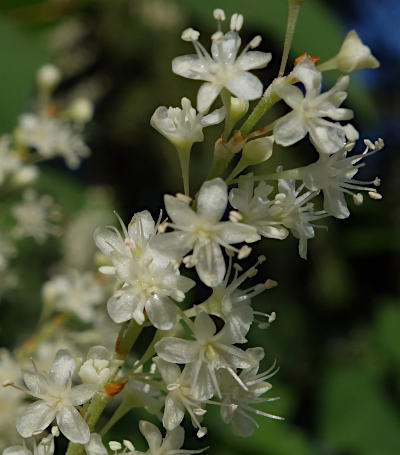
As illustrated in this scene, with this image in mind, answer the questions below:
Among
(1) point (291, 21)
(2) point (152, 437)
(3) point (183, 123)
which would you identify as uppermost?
(1) point (291, 21)

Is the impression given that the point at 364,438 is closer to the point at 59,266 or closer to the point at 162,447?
the point at 59,266

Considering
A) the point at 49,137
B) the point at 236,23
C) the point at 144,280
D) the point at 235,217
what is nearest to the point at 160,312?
the point at 144,280

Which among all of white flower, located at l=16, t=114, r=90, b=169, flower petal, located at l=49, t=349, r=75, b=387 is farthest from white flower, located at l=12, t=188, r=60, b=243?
flower petal, located at l=49, t=349, r=75, b=387

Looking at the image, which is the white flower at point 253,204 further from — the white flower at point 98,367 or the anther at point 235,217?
the white flower at point 98,367

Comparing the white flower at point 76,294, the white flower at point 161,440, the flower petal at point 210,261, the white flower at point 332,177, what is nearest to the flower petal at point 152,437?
the white flower at point 161,440

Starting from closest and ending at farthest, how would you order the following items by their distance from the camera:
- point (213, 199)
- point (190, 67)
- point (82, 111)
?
point (213, 199) < point (190, 67) < point (82, 111)

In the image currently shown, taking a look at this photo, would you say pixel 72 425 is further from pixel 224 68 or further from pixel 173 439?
pixel 224 68
